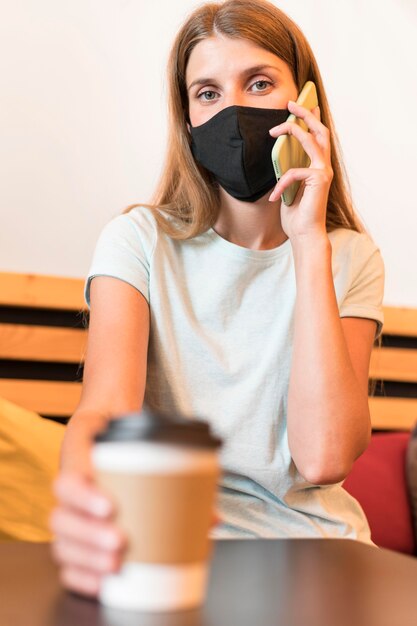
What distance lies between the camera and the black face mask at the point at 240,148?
1336 mm

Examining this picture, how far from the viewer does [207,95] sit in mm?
1398

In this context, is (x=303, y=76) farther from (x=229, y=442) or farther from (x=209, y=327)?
(x=229, y=442)

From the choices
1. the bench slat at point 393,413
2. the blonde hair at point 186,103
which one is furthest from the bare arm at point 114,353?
the bench slat at point 393,413

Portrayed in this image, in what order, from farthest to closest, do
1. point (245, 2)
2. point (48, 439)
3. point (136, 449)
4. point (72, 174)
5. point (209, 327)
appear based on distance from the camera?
point (72, 174) → point (48, 439) → point (245, 2) → point (209, 327) → point (136, 449)

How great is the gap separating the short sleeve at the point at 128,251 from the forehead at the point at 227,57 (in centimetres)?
26

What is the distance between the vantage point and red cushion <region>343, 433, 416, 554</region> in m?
2.00

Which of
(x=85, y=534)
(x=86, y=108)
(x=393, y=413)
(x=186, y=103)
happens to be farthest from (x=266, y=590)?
Answer: (x=393, y=413)

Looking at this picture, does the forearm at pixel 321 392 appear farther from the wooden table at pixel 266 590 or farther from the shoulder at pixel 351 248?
the wooden table at pixel 266 590

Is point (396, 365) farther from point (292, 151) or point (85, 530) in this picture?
point (85, 530)

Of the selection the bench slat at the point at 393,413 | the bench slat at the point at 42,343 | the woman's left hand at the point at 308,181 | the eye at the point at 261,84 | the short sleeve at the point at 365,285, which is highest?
the eye at the point at 261,84

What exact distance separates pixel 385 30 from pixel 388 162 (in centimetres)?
38

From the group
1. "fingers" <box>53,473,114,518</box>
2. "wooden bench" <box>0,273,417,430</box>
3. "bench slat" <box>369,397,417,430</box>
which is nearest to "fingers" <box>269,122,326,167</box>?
"wooden bench" <box>0,273,417,430</box>

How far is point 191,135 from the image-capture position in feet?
4.75

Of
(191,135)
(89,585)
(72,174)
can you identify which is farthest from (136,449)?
(72,174)
